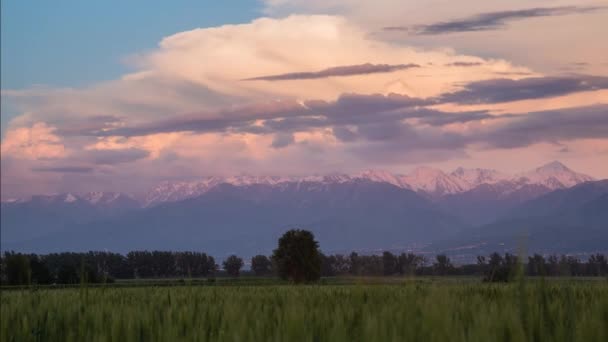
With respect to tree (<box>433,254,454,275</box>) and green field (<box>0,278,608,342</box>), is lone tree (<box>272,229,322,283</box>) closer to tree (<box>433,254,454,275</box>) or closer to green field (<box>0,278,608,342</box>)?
tree (<box>433,254,454,275</box>)

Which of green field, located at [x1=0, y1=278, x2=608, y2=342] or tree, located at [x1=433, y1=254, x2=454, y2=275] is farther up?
tree, located at [x1=433, y1=254, x2=454, y2=275]

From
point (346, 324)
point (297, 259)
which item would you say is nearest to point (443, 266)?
point (346, 324)

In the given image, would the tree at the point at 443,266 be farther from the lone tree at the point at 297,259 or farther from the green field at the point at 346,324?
the lone tree at the point at 297,259

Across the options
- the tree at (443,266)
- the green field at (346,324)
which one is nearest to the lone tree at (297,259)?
the tree at (443,266)

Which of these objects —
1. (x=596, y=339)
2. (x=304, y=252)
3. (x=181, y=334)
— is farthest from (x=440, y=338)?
(x=304, y=252)

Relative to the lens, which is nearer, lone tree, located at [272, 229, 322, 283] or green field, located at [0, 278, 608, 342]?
green field, located at [0, 278, 608, 342]

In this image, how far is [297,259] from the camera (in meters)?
140

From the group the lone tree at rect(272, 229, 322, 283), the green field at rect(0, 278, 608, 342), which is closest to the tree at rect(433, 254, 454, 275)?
the green field at rect(0, 278, 608, 342)

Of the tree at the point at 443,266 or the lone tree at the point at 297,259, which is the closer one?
the tree at the point at 443,266

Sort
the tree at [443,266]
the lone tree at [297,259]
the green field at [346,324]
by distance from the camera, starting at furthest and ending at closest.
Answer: the lone tree at [297,259]
the tree at [443,266]
the green field at [346,324]

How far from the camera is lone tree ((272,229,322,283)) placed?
140 m

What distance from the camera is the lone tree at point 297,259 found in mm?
139625

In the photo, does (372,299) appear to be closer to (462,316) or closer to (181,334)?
(462,316)

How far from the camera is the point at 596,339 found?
382cm
